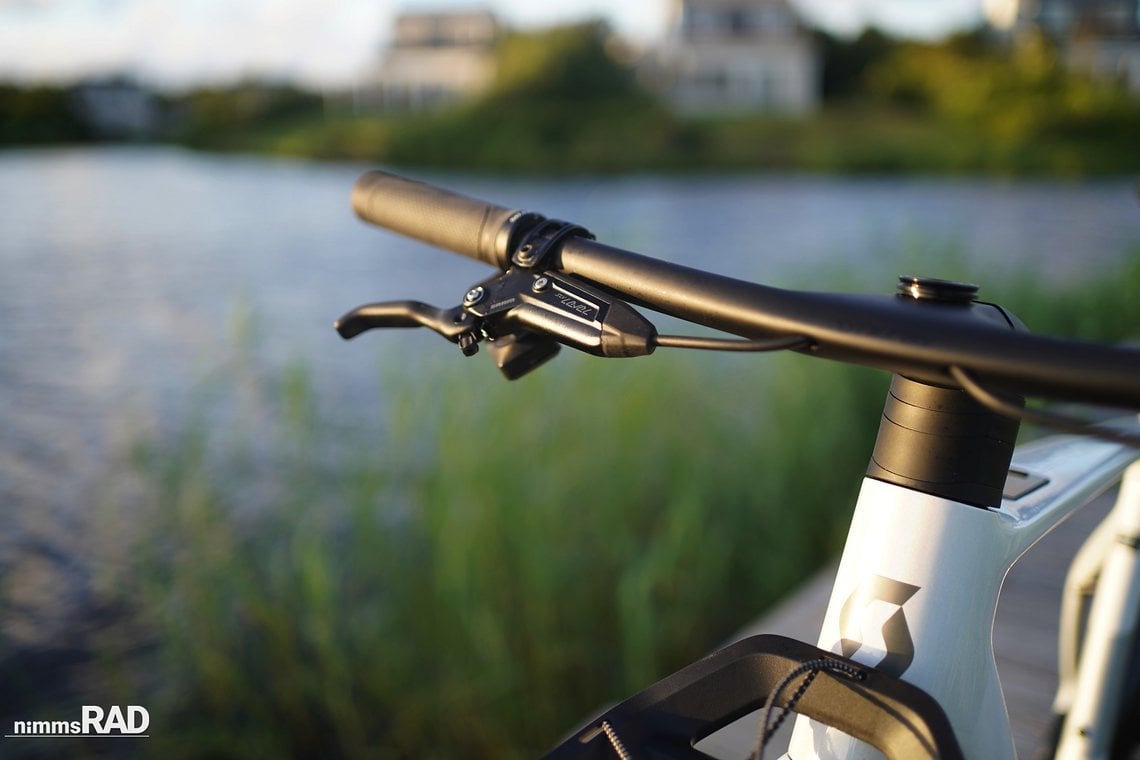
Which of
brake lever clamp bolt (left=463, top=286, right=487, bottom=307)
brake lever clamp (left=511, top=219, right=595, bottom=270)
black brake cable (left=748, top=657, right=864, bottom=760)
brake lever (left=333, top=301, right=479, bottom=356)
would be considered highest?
brake lever clamp (left=511, top=219, right=595, bottom=270)

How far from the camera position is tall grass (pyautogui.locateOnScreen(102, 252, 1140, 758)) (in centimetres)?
189

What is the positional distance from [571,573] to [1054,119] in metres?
16.0

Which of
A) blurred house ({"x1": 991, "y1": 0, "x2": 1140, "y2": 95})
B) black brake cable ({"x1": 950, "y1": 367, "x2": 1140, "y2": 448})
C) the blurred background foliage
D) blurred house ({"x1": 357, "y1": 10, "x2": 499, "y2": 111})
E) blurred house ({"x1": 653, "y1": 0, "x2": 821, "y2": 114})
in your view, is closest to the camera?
black brake cable ({"x1": 950, "y1": 367, "x2": 1140, "y2": 448})

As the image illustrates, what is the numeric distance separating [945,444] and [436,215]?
408mm

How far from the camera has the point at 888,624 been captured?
541mm

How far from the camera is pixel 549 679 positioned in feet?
6.40


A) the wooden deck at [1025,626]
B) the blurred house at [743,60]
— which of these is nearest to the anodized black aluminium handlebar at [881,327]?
the wooden deck at [1025,626]

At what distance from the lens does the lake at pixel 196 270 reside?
304 centimetres

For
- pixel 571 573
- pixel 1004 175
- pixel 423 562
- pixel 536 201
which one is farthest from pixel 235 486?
pixel 1004 175

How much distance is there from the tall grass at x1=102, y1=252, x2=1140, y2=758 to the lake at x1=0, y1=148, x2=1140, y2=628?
0.99ft

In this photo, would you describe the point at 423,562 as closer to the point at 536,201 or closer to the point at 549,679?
the point at 549,679

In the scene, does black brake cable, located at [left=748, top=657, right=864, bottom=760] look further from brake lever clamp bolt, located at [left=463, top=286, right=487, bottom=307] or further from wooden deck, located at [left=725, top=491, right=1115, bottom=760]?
wooden deck, located at [left=725, top=491, right=1115, bottom=760]

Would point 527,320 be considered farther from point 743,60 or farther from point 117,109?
point 743,60

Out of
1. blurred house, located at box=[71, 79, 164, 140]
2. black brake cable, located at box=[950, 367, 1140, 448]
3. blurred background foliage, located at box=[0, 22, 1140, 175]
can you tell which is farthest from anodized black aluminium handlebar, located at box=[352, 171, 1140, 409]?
blurred background foliage, located at box=[0, 22, 1140, 175]
